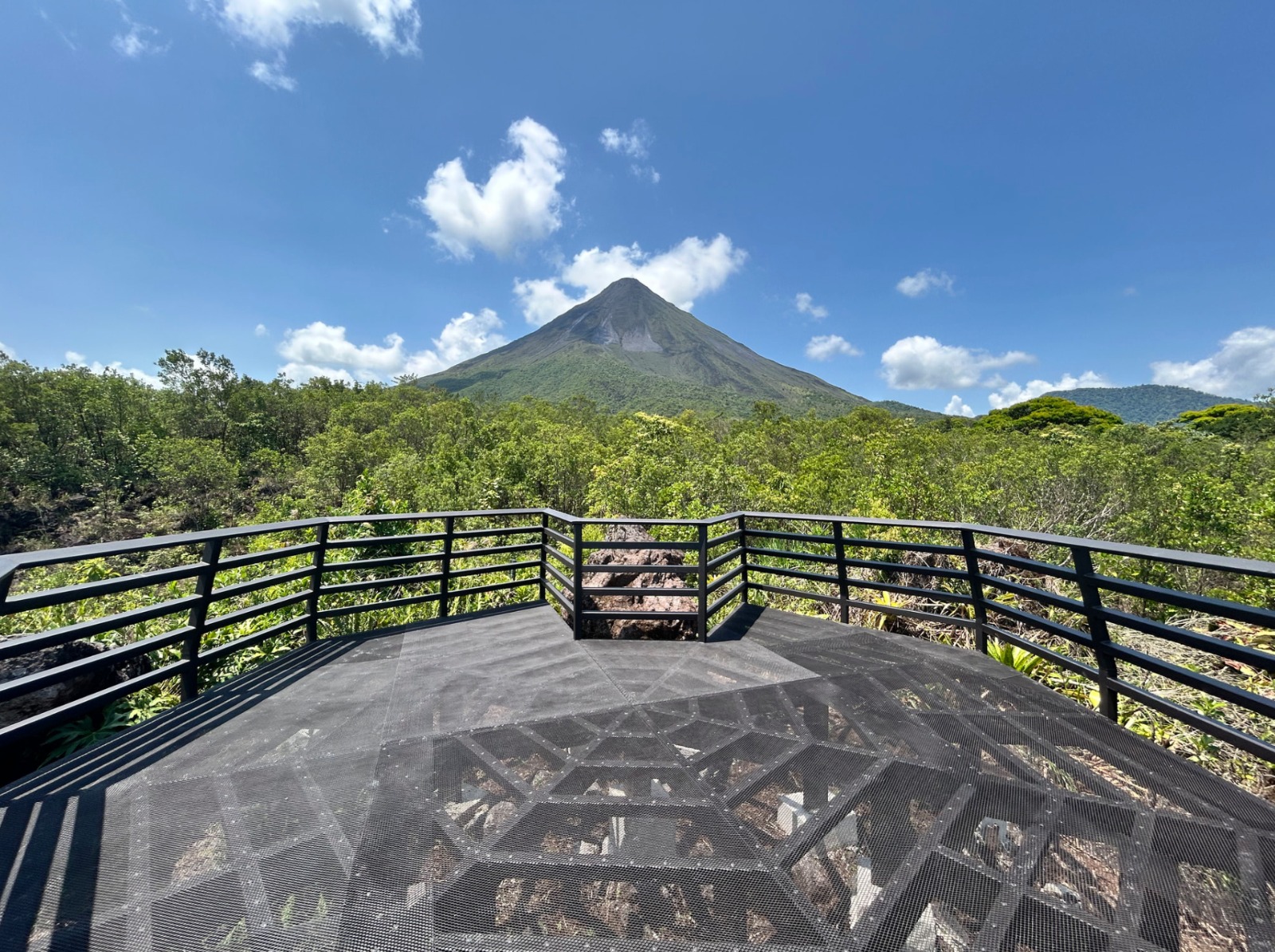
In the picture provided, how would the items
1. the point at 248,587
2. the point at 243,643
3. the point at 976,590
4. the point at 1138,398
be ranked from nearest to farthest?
the point at 248,587
the point at 243,643
the point at 976,590
the point at 1138,398

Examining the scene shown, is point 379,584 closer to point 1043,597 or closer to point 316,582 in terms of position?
point 316,582

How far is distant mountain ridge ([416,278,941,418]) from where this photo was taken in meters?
93.0

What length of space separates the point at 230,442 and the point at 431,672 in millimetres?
46404

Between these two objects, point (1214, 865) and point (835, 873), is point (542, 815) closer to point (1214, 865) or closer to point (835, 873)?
point (835, 873)

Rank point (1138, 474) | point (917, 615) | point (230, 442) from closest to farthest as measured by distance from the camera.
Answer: point (917, 615) → point (1138, 474) → point (230, 442)

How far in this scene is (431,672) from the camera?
364 centimetres

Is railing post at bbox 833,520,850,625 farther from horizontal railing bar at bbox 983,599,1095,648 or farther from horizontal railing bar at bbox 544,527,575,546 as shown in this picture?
horizontal railing bar at bbox 544,527,575,546

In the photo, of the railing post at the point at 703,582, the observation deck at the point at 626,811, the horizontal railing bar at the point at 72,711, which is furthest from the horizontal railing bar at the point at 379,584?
the railing post at the point at 703,582

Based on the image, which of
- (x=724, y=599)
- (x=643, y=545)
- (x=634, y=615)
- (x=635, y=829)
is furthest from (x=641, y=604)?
(x=635, y=829)

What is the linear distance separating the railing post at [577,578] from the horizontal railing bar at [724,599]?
1.17 metres

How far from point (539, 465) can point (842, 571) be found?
18.0m

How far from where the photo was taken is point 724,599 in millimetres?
4961

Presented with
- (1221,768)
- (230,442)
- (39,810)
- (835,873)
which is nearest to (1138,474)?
(1221,768)

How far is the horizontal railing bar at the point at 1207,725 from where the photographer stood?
2.30 m
